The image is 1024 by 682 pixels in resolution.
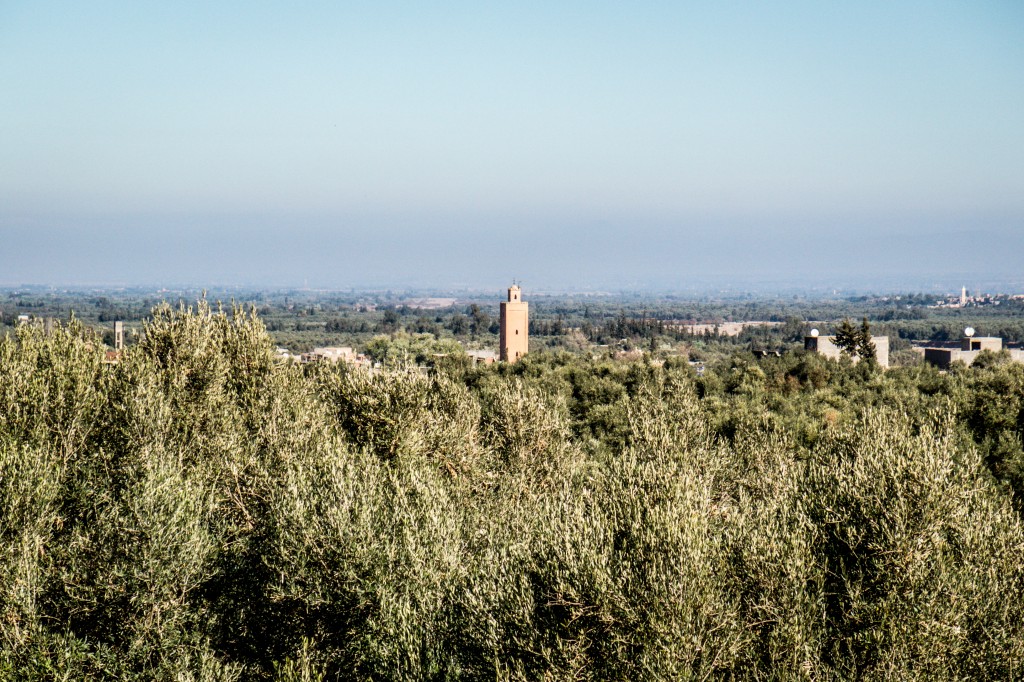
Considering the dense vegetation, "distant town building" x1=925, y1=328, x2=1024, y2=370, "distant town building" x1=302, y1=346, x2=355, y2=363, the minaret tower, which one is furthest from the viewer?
the minaret tower

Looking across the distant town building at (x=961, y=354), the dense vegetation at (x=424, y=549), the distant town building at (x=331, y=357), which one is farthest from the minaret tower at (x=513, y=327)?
the dense vegetation at (x=424, y=549)

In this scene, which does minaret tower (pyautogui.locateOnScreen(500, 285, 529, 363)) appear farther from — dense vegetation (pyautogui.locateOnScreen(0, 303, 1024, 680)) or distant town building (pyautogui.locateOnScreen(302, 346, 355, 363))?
dense vegetation (pyautogui.locateOnScreen(0, 303, 1024, 680))

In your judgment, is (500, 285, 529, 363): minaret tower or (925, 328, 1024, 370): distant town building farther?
Result: (500, 285, 529, 363): minaret tower

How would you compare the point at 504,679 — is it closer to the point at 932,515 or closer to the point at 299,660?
the point at 299,660

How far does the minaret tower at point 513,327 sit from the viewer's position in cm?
6141

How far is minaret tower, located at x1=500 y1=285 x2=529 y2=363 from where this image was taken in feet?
201

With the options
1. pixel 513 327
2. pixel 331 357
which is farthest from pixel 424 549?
pixel 513 327

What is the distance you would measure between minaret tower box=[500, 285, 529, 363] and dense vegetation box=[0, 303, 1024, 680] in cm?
4101

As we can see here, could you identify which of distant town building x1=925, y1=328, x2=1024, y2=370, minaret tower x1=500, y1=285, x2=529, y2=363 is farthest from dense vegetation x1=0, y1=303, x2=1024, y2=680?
minaret tower x1=500, y1=285, x2=529, y2=363

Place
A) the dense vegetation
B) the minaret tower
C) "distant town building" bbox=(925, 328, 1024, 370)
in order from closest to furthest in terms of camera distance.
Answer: the dense vegetation, "distant town building" bbox=(925, 328, 1024, 370), the minaret tower

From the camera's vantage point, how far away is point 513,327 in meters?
61.8

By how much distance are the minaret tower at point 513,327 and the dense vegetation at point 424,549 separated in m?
41.0

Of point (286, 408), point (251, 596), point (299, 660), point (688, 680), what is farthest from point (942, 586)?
point (286, 408)

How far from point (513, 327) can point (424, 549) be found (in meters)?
48.2
